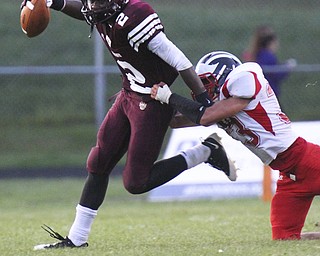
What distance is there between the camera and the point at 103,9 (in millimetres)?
5832

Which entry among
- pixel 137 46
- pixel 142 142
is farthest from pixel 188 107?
pixel 137 46

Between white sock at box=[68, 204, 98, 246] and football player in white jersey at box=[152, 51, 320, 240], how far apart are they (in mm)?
870

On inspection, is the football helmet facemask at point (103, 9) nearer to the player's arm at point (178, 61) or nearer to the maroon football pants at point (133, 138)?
the player's arm at point (178, 61)

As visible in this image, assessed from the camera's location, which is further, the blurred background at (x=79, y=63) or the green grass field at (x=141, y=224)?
the blurred background at (x=79, y=63)

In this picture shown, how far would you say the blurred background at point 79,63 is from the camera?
46.6ft

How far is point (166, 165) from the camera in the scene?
6219mm

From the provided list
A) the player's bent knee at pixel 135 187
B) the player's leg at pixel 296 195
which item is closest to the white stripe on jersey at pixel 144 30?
the player's bent knee at pixel 135 187

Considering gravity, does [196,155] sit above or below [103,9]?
below

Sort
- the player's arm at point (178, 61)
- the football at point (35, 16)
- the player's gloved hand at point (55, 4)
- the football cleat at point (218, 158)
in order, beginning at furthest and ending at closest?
the football cleat at point (218, 158)
the player's gloved hand at point (55, 4)
the football at point (35, 16)
the player's arm at point (178, 61)

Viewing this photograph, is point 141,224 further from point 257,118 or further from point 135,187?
point 257,118

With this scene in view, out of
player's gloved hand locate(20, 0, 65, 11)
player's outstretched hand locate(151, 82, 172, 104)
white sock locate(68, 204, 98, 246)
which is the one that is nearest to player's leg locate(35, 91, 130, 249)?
white sock locate(68, 204, 98, 246)

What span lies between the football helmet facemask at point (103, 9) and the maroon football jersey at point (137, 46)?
0.13 ft

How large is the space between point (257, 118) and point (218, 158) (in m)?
0.84

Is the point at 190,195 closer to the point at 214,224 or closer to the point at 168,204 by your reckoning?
the point at 168,204
